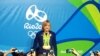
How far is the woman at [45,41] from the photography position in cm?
425

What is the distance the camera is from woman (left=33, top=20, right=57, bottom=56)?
14.0ft

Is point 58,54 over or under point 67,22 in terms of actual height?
under

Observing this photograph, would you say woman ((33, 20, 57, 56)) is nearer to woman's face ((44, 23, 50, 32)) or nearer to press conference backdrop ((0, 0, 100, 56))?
woman's face ((44, 23, 50, 32))

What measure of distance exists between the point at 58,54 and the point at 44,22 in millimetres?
614

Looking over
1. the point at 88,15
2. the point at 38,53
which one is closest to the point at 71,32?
the point at 88,15

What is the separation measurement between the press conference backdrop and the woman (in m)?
0.18

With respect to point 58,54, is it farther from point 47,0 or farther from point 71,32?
point 47,0

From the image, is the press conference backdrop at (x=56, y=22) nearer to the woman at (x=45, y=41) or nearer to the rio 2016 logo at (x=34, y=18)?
the rio 2016 logo at (x=34, y=18)

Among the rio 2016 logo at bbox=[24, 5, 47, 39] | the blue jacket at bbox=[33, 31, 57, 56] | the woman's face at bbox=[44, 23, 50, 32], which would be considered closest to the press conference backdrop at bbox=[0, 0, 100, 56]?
the rio 2016 logo at bbox=[24, 5, 47, 39]

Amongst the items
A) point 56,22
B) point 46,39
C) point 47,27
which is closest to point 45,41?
point 46,39

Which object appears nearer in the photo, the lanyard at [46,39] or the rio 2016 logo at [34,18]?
the lanyard at [46,39]

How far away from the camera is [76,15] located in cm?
464

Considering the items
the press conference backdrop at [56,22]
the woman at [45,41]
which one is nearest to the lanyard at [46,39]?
the woman at [45,41]

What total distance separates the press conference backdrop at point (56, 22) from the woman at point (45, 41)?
7.0 inches
